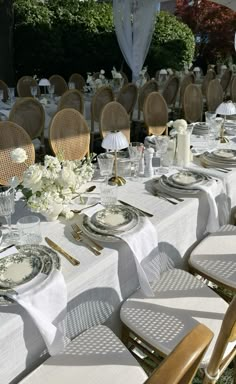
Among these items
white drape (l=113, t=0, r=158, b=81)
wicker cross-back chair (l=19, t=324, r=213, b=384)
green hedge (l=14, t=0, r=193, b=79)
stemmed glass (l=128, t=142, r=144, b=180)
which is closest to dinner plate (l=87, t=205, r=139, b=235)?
wicker cross-back chair (l=19, t=324, r=213, b=384)

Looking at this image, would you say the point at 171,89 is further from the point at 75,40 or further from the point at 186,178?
the point at 75,40

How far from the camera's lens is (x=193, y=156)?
7.72 feet

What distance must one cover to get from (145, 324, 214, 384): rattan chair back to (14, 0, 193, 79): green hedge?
8548 millimetres

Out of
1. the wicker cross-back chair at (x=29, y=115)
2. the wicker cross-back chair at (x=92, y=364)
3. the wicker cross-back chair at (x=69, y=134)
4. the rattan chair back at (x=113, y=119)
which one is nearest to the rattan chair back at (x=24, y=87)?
the wicker cross-back chair at (x=29, y=115)

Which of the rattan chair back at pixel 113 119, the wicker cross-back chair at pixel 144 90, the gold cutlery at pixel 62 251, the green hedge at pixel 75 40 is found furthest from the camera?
the green hedge at pixel 75 40

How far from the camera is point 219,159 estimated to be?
2193 mm

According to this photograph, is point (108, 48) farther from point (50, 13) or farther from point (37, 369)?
point (37, 369)

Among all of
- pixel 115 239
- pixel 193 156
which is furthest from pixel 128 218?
pixel 193 156

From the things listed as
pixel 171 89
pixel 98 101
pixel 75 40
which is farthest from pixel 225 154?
pixel 75 40

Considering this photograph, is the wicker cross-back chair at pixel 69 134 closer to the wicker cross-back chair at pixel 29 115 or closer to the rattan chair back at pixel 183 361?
the wicker cross-back chair at pixel 29 115

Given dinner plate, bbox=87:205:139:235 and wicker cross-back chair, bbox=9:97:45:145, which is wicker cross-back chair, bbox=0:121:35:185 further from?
wicker cross-back chair, bbox=9:97:45:145

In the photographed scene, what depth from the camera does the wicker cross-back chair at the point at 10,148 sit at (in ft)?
7.33

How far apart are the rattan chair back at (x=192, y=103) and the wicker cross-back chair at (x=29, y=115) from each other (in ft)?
5.17

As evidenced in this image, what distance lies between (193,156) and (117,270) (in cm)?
120
